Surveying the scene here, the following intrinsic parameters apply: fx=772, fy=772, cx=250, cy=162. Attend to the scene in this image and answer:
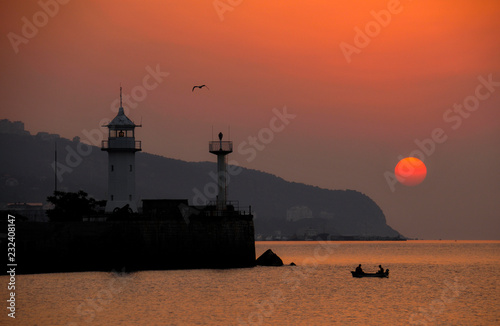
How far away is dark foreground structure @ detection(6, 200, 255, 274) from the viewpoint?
2744 inches

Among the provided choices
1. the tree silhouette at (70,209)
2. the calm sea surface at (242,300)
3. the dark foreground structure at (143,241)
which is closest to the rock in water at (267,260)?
the calm sea surface at (242,300)

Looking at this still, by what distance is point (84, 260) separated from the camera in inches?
2832

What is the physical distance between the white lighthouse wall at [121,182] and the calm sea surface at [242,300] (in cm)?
803

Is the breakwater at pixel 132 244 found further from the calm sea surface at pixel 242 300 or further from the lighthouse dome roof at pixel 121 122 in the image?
the lighthouse dome roof at pixel 121 122

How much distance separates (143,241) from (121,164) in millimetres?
12446

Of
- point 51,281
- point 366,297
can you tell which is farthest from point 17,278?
point 366,297

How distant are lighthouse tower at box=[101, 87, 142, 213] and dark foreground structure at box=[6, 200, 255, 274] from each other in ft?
8.10

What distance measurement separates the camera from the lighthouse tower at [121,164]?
81812 millimetres

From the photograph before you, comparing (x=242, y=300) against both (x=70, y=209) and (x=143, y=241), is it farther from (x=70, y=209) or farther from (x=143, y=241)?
(x=70, y=209)

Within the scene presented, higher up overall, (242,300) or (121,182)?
(121,182)

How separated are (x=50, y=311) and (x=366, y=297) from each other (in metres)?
25.9

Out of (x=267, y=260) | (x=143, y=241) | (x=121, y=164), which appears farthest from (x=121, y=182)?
(x=267, y=260)

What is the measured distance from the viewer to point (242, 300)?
59.3 meters

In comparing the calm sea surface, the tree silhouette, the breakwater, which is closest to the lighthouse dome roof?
the tree silhouette
